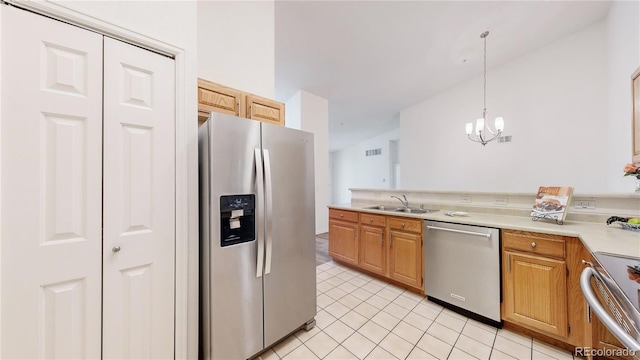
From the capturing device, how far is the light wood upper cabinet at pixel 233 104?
176 cm

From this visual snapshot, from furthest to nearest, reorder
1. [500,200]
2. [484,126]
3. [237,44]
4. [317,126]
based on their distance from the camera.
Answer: [317,126], [484,126], [500,200], [237,44]

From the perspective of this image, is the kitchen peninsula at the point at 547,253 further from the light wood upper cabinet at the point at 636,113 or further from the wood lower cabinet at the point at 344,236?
the wood lower cabinet at the point at 344,236

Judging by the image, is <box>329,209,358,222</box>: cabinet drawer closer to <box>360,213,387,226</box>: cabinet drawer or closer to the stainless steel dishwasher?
<box>360,213,387,226</box>: cabinet drawer

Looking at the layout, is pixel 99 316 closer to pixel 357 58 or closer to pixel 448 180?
pixel 357 58

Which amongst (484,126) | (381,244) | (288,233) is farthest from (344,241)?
(484,126)

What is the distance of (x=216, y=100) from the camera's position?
71.7 inches

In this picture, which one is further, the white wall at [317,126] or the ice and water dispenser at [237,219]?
the white wall at [317,126]

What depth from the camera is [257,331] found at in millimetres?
1519

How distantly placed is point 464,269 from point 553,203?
Answer: 0.94 meters

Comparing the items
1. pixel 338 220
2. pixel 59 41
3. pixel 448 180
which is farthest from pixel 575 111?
pixel 59 41

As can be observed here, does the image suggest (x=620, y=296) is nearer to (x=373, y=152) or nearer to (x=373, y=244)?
(x=373, y=244)

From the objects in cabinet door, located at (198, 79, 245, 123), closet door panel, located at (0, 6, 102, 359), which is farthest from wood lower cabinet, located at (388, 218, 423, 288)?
closet door panel, located at (0, 6, 102, 359)

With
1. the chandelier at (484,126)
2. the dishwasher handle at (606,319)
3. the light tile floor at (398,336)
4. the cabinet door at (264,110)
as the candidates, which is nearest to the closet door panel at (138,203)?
the cabinet door at (264,110)

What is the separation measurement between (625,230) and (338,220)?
255 cm
